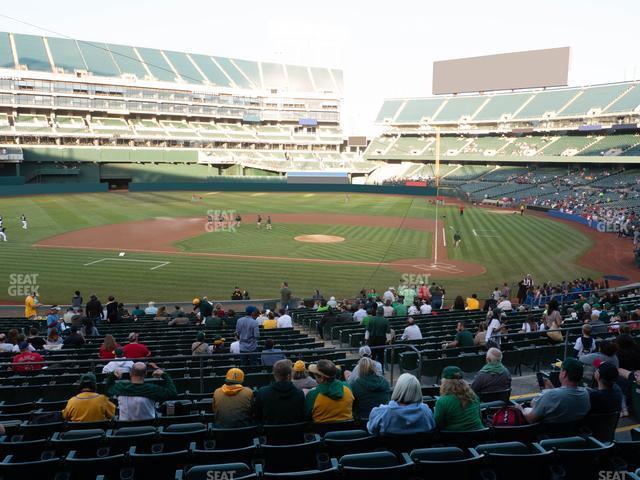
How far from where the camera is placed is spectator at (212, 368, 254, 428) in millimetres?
5941

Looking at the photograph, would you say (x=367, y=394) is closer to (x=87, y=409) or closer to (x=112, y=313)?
(x=87, y=409)

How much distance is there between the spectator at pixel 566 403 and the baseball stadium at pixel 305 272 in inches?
0.9

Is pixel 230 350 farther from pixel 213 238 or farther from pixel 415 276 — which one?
pixel 213 238

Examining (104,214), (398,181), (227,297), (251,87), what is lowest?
(227,297)

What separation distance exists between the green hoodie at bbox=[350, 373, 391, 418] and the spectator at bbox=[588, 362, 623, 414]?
227cm

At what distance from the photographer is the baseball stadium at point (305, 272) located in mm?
5383

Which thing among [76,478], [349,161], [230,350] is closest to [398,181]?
[349,161]

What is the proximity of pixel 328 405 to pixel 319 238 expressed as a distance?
114 feet

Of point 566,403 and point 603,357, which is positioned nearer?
point 566,403

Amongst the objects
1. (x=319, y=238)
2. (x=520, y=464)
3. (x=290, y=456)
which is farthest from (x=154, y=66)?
(x=520, y=464)

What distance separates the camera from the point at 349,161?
102 m

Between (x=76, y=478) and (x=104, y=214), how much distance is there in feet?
167

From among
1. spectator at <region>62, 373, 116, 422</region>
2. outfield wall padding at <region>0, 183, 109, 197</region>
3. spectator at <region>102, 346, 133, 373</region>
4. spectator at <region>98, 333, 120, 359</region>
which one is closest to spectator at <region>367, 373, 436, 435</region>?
spectator at <region>62, 373, 116, 422</region>

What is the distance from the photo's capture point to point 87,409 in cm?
603
